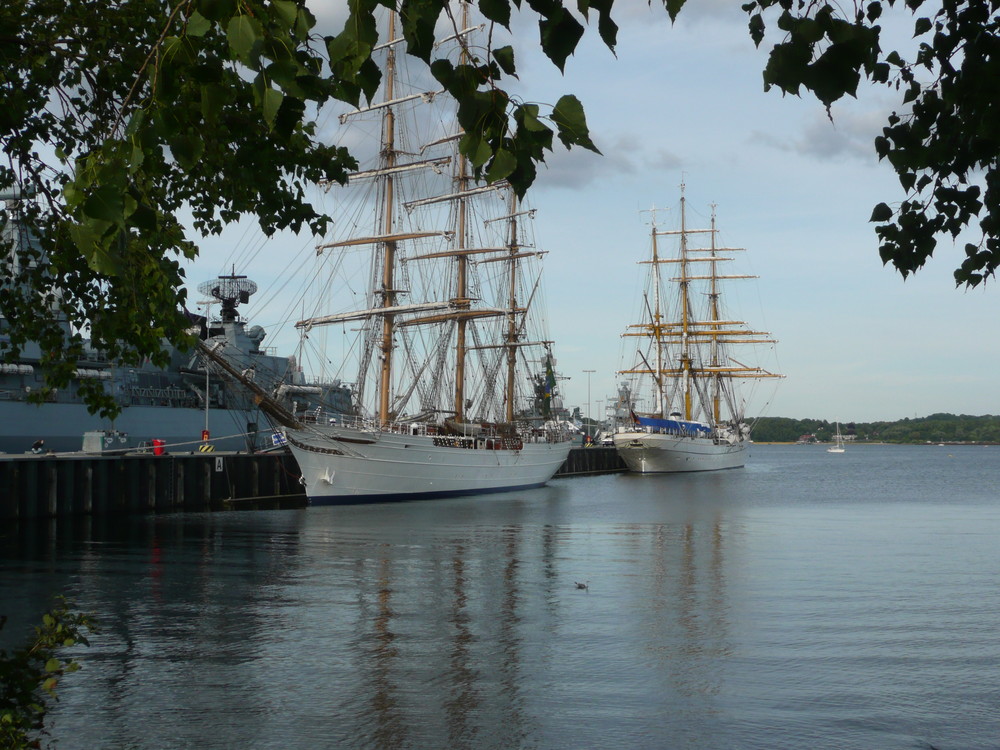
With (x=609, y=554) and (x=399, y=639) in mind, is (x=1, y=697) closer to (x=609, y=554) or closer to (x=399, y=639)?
(x=399, y=639)

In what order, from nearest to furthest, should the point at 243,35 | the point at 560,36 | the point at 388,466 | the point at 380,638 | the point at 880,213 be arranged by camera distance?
1. the point at 243,35
2. the point at 560,36
3. the point at 880,213
4. the point at 380,638
5. the point at 388,466

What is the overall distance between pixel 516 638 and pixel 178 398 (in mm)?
50354

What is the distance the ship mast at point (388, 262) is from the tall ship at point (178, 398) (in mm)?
2785

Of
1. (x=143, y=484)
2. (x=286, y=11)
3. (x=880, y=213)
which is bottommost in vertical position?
(x=143, y=484)

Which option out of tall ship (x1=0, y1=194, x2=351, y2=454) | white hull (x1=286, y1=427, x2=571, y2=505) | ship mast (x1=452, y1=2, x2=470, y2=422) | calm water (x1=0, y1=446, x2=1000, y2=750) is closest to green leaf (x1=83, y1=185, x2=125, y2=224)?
calm water (x1=0, y1=446, x2=1000, y2=750)

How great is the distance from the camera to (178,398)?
202ft

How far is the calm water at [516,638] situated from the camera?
1045 cm

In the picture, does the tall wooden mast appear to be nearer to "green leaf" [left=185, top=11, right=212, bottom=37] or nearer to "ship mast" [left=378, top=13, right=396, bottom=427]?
"ship mast" [left=378, top=13, right=396, bottom=427]

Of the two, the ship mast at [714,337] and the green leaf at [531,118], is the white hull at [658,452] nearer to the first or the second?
the ship mast at [714,337]

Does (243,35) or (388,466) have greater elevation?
(243,35)

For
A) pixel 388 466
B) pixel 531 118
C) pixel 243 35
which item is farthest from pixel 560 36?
pixel 388 466

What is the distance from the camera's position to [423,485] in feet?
169

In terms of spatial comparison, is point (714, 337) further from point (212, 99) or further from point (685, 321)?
point (212, 99)

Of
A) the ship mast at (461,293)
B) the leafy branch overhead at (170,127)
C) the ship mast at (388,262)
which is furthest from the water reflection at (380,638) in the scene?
the ship mast at (461,293)
